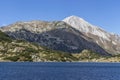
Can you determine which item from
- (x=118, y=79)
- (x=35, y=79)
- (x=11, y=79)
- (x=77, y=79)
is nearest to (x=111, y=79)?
(x=118, y=79)

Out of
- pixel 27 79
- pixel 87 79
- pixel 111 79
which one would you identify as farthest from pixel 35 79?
pixel 111 79

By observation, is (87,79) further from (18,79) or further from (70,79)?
(18,79)

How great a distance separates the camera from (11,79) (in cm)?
16038

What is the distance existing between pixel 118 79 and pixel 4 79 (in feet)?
210

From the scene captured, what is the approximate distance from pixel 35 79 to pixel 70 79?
19.9 meters

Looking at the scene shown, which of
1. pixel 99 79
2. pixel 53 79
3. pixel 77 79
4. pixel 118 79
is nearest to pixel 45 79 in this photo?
pixel 53 79

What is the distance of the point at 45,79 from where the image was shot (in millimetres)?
166000

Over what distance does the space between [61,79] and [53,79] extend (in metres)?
4.48

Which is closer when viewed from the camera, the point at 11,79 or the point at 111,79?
the point at 11,79

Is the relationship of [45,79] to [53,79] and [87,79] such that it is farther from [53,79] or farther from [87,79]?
[87,79]

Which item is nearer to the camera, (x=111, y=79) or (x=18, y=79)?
(x=18, y=79)

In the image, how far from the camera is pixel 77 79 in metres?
169

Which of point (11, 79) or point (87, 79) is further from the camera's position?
point (87, 79)

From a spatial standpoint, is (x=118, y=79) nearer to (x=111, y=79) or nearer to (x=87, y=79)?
(x=111, y=79)
